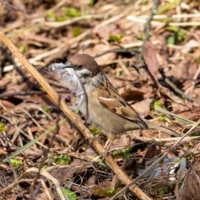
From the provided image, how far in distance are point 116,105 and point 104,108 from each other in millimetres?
175

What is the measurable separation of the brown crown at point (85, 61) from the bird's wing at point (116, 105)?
0.96 feet

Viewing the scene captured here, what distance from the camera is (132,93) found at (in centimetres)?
429

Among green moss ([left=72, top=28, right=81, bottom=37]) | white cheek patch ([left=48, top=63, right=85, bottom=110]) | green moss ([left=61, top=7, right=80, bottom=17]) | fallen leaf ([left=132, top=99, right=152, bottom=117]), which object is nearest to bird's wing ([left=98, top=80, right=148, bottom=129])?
white cheek patch ([left=48, top=63, right=85, bottom=110])

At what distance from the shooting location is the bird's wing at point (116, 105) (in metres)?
3.45

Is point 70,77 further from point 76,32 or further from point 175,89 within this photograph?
point 76,32

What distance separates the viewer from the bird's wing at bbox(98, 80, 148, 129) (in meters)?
3.45

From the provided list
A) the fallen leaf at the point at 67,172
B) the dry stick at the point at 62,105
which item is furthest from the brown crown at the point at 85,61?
the fallen leaf at the point at 67,172

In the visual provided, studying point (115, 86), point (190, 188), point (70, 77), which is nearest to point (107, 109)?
point (70, 77)

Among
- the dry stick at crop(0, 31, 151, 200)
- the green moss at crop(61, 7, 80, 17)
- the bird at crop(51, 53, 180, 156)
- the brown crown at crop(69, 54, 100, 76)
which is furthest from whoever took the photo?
the green moss at crop(61, 7, 80, 17)

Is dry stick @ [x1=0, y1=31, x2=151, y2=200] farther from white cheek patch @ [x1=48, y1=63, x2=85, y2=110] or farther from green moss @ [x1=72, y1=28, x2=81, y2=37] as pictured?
green moss @ [x1=72, y1=28, x2=81, y2=37]

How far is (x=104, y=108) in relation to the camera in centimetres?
347

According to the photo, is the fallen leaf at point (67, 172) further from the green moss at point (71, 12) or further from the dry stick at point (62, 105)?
the green moss at point (71, 12)

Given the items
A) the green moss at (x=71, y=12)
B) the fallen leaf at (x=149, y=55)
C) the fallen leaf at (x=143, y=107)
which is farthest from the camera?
the green moss at (x=71, y=12)

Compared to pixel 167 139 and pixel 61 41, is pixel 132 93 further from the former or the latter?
pixel 61 41
